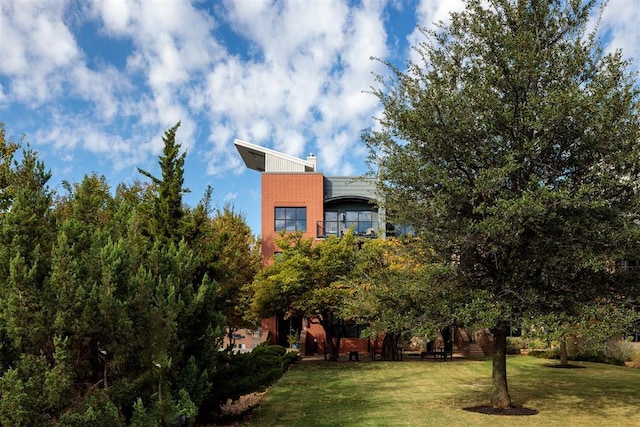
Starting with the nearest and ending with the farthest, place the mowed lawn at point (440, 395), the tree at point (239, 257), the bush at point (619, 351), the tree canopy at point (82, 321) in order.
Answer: the tree canopy at point (82, 321), the mowed lawn at point (440, 395), the tree at point (239, 257), the bush at point (619, 351)

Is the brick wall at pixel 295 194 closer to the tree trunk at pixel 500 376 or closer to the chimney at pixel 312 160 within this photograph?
the chimney at pixel 312 160

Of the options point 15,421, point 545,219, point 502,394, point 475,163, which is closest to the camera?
point 15,421

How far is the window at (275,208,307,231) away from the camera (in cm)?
3578

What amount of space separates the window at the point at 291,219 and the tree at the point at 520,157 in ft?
73.0

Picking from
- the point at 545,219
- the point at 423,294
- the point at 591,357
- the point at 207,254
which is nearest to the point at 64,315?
the point at 207,254

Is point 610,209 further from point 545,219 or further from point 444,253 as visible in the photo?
point 444,253

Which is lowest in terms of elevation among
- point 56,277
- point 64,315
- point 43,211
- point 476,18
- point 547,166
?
point 64,315

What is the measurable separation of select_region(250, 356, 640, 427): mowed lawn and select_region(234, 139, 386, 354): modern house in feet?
30.2

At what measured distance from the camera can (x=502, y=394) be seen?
1427cm

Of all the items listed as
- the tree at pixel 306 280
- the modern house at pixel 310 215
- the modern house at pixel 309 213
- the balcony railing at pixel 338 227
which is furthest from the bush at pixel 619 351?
the balcony railing at pixel 338 227

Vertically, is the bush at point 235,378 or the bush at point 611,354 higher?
the bush at point 235,378

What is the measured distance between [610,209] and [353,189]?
83.0 ft

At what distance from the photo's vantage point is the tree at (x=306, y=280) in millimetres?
25969

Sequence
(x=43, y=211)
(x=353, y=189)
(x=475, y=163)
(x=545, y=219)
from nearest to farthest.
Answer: (x=43, y=211)
(x=545, y=219)
(x=475, y=163)
(x=353, y=189)
